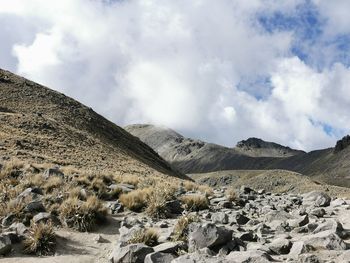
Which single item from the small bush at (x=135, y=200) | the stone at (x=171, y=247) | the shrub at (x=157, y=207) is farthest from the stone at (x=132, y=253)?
the small bush at (x=135, y=200)

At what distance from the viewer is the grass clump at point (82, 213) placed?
1575 cm

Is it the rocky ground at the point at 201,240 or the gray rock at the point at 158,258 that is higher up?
the rocky ground at the point at 201,240

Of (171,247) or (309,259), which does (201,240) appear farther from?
(309,259)

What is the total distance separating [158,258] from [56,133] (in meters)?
52.8

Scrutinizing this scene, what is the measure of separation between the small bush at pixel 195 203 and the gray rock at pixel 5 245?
26.2 ft

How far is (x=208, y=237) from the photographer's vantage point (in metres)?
12.4

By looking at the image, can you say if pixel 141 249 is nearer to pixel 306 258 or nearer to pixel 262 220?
pixel 306 258

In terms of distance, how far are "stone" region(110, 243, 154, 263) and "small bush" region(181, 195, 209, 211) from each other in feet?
24.4

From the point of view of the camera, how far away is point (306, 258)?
10.7 m

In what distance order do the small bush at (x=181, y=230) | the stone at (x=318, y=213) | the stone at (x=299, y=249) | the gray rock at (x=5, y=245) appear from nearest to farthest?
the stone at (x=299, y=249)
the gray rock at (x=5, y=245)
the small bush at (x=181, y=230)
the stone at (x=318, y=213)

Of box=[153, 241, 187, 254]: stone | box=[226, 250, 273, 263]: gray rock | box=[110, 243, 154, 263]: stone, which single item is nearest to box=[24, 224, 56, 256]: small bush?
box=[110, 243, 154, 263]: stone

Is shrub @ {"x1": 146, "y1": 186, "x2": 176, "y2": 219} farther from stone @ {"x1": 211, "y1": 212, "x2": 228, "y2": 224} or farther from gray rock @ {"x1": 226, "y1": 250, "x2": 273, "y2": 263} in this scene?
gray rock @ {"x1": 226, "y1": 250, "x2": 273, "y2": 263}

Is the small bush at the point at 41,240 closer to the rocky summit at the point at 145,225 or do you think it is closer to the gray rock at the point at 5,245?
the rocky summit at the point at 145,225

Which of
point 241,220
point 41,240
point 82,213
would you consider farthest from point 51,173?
→ point 241,220
